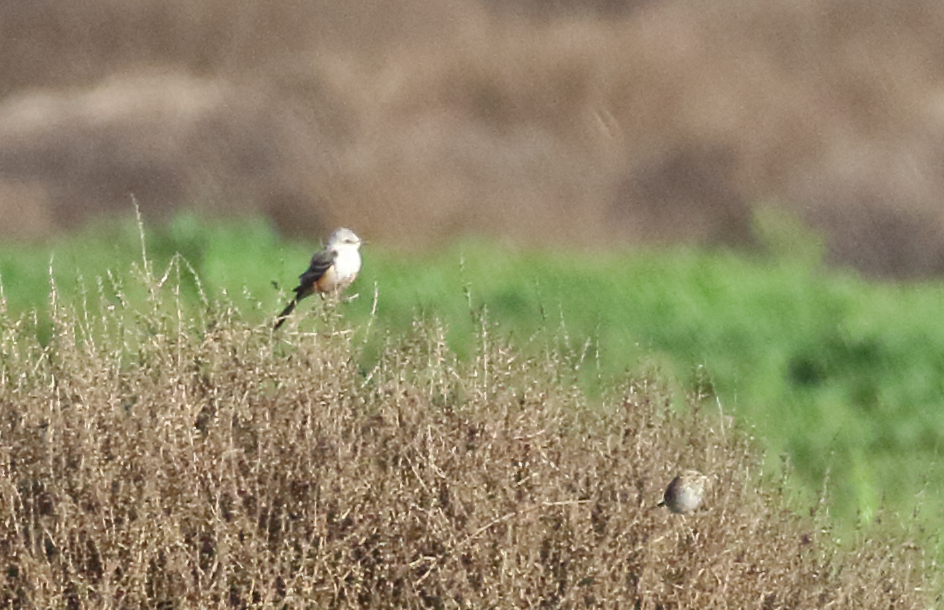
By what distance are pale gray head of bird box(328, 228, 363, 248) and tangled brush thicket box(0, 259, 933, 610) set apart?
80.9 inches

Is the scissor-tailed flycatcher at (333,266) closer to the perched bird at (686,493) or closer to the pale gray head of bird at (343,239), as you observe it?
the pale gray head of bird at (343,239)

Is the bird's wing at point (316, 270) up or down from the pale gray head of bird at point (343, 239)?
down

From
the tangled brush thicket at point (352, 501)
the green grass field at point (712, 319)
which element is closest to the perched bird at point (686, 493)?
the tangled brush thicket at point (352, 501)

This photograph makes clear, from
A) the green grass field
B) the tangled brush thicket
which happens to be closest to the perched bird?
the tangled brush thicket

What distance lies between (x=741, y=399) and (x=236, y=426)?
169 inches

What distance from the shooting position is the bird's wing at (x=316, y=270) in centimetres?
745

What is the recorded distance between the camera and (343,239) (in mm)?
7578

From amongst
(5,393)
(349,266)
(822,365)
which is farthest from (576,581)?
(822,365)

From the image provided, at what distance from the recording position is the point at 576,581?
16.0ft

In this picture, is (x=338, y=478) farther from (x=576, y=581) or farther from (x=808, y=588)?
(x=808, y=588)

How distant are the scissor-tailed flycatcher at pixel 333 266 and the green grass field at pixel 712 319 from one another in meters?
0.32

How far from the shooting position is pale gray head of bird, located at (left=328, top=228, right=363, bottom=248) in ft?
24.8

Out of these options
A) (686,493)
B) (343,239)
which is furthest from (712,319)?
(686,493)

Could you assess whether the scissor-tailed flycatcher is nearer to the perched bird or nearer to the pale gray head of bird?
the pale gray head of bird
